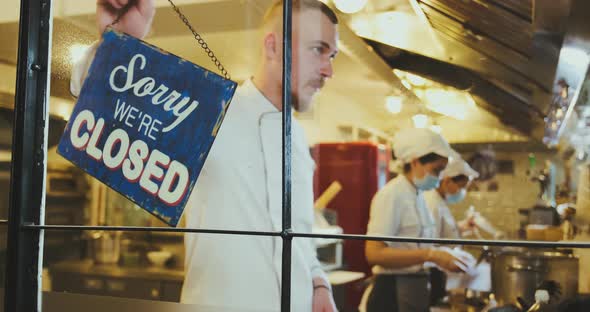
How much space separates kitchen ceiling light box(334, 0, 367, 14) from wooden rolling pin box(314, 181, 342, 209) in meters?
2.68

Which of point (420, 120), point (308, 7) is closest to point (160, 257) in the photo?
point (308, 7)

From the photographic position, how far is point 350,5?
1.70m

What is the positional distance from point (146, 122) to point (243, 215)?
362mm

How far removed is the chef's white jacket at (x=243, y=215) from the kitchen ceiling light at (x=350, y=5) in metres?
0.37

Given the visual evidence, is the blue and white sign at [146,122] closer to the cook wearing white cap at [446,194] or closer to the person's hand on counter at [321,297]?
the person's hand on counter at [321,297]

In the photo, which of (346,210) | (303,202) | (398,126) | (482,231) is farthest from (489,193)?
(303,202)

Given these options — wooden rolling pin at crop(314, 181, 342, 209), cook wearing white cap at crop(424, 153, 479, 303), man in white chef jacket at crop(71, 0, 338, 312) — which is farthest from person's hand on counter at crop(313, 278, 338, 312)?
wooden rolling pin at crop(314, 181, 342, 209)

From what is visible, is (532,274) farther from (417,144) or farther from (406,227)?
(417,144)

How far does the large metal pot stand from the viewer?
197 centimetres

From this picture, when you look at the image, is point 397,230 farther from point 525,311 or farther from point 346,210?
point 346,210

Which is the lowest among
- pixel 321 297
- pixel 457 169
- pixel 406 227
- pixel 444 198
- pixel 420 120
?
pixel 321 297

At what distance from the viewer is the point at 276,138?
1.52 meters

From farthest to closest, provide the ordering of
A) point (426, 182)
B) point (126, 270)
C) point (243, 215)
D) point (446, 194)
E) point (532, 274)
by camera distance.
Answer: point (446, 194) → point (426, 182) → point (532, 274) → point (126, 270) → point (243, 215)

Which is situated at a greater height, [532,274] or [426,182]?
[426,182]
